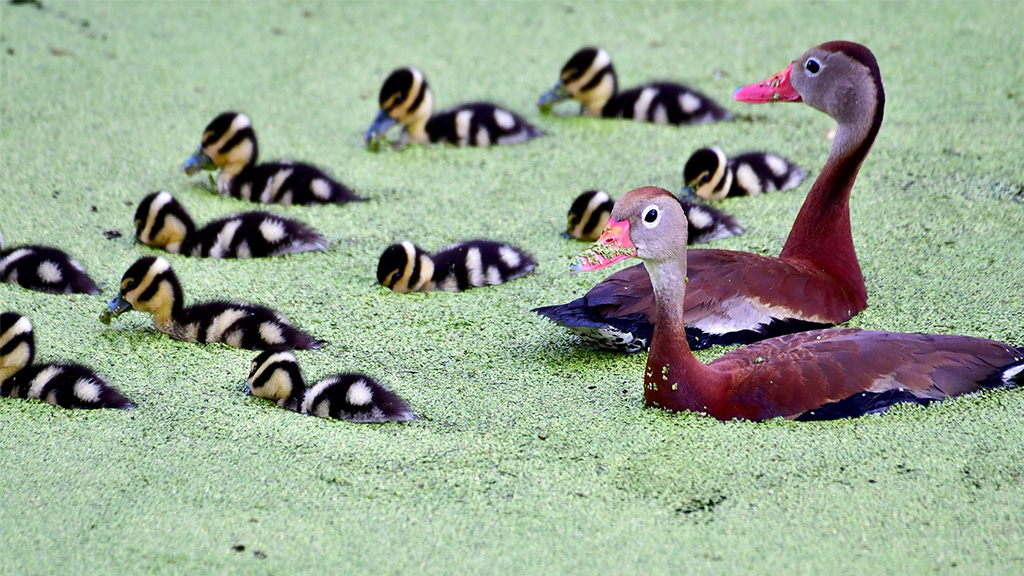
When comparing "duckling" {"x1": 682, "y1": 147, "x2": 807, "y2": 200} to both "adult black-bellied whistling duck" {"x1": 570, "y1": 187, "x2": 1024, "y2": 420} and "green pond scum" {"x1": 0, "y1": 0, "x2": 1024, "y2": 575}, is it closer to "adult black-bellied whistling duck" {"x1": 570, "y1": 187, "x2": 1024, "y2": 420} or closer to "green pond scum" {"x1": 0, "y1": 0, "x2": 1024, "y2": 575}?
"green pond scum" {"x1": 0, "y1": 0, "x2": 1024, "y2": 575}

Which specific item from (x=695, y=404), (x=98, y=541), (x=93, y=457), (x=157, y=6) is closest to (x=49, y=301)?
(x=93, y=457)

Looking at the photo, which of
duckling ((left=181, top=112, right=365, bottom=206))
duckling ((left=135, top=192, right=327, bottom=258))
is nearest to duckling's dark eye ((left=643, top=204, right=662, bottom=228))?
duckling ((left=135, top=192, right=327, bottom=258))

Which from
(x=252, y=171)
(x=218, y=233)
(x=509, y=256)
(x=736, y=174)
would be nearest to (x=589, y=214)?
(x=509, y=256)

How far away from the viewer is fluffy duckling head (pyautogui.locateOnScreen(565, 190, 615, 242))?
14.2 feet

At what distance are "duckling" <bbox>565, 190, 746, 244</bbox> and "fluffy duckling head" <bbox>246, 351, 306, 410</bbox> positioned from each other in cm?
150

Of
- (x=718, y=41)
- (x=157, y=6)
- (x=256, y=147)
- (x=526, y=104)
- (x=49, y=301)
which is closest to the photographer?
(x=49, y=301)

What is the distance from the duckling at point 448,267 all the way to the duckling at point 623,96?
1710mm

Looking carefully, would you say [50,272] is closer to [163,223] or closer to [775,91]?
[163,223]

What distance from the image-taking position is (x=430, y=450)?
2883mm

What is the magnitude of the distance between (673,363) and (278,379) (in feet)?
3.34

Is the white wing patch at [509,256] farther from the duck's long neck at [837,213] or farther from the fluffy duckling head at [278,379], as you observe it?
the fluffy duckling head at [278,379]

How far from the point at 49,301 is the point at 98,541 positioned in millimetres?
1526

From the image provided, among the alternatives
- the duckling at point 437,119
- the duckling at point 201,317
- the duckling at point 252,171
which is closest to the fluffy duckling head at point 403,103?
the duckling at point 437,119

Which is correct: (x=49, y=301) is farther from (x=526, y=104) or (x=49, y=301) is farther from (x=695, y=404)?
(x=526, y=104)
